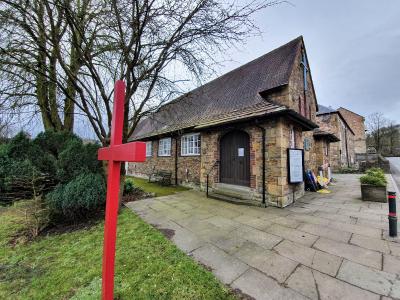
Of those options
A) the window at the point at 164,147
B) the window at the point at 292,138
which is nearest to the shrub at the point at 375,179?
the window at the point at 292,138

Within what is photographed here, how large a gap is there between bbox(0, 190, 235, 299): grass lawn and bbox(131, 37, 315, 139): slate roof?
382 centimetres

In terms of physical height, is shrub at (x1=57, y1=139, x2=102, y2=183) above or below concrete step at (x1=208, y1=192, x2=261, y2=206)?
above

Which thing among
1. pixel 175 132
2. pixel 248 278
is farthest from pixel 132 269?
pixel 175 132

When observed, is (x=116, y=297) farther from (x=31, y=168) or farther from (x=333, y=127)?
(x=333, y=127)

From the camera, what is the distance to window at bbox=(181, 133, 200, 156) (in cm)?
959

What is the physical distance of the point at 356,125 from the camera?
28547 mm

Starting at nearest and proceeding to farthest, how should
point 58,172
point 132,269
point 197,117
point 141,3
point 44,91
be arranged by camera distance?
1. point 132,269
2. point 141,3
3. point 58,172
4. point 44,91
5. point 197,117

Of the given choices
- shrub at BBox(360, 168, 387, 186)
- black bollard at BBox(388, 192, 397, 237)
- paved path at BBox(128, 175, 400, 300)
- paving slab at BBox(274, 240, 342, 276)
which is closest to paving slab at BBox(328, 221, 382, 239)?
paved path at BBox(128, 175, 400, 300)

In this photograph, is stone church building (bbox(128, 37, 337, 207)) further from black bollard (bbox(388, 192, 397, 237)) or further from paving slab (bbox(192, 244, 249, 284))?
paving slab (bbox(192, 244, 249, 284))

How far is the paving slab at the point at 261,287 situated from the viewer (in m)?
2.09

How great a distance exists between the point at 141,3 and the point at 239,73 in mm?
8616

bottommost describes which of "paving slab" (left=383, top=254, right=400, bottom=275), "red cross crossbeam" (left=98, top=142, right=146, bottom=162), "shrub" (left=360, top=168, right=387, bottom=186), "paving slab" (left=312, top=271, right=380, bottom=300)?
"paving slab" (left=312, top=271, right=380, bottom=300)

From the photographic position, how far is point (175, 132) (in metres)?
10.4

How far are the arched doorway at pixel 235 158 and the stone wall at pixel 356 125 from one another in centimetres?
2928
